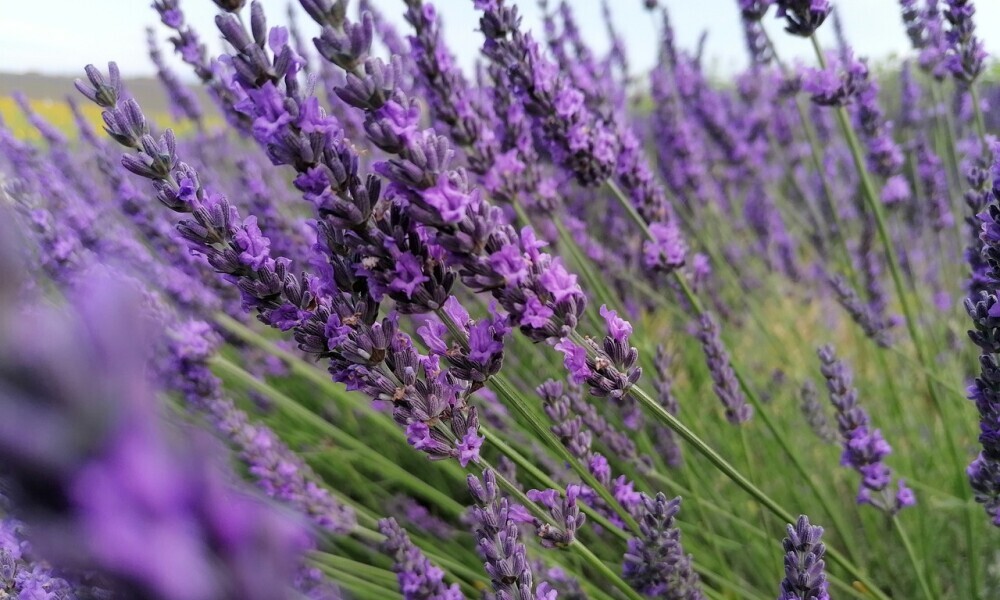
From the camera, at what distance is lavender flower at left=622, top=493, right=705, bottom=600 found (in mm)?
1160

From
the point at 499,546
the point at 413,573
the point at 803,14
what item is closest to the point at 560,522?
the point at 499,546

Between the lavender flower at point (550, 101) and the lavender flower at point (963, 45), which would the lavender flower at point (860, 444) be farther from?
the lavender flower at point (963, 45)

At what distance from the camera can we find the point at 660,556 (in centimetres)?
118

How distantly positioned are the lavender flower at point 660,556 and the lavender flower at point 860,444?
47 centimetres

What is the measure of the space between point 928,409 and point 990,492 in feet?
6.34

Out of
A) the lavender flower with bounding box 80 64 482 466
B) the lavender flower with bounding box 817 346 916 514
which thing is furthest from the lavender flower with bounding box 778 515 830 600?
the lavender flower with bounding box 817 346 916 514

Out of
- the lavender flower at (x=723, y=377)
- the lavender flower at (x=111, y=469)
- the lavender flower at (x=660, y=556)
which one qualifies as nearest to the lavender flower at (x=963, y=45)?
the lavender flower at (x=723, y=377)

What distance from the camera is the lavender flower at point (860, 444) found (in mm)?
1478

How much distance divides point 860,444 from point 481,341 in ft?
3.13

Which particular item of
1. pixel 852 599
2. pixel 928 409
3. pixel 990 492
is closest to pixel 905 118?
pixel 928 409

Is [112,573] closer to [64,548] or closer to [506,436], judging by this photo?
[64,548]

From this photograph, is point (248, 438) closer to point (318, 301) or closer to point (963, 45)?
point (318, 301)

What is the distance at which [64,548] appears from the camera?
0.30m

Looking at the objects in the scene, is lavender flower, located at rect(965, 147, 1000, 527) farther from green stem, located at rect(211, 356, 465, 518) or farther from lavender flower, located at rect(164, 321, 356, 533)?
lavender flower, located at rect(164, 321, 356, 533)
